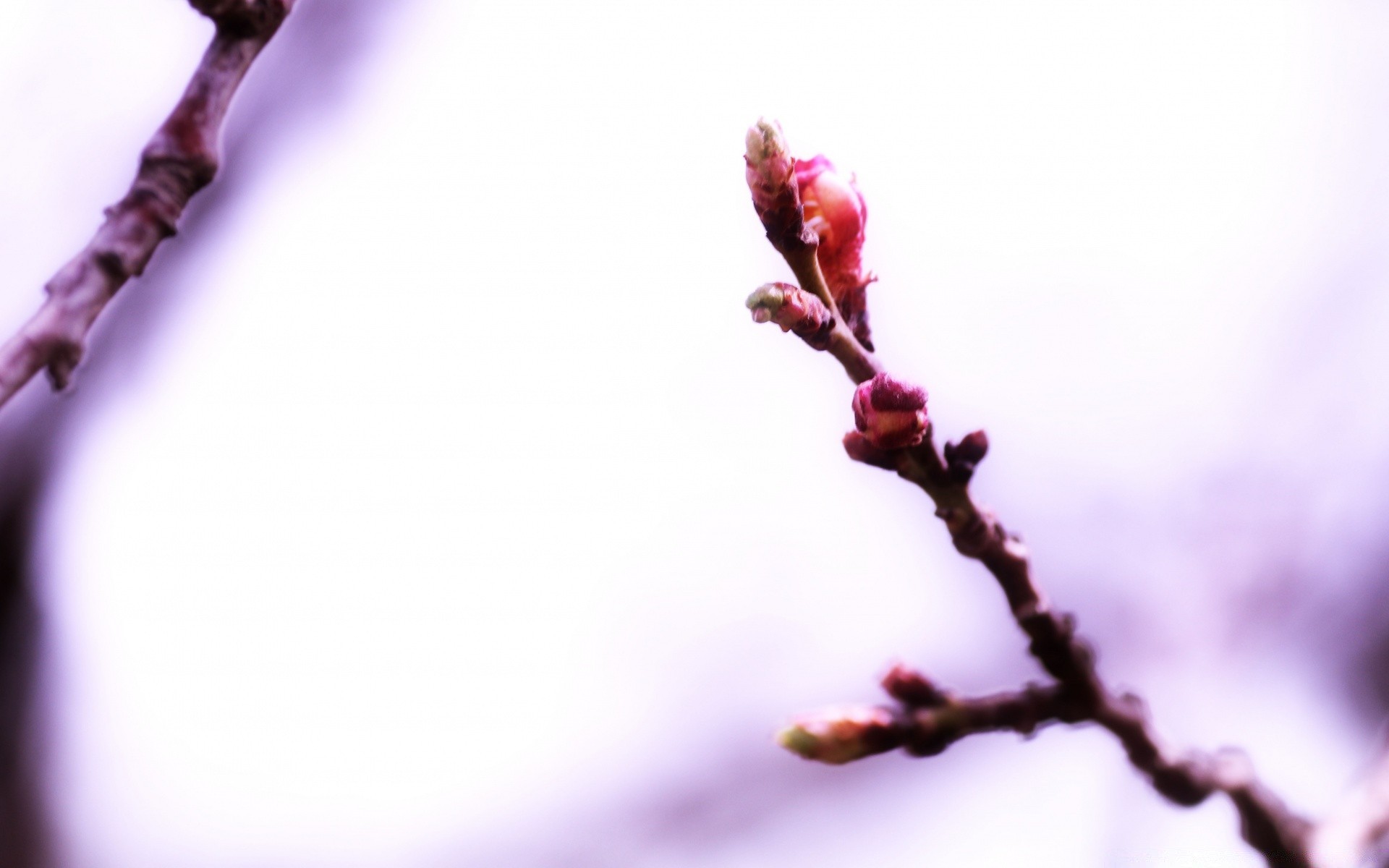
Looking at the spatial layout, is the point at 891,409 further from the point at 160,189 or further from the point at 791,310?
the point at 160,189

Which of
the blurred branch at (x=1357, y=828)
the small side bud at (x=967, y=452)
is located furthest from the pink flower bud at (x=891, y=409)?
the blurred branch at (x=1357, y=828)

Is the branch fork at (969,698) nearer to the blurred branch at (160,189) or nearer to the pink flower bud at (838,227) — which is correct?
the pink flower bud at (838,227)

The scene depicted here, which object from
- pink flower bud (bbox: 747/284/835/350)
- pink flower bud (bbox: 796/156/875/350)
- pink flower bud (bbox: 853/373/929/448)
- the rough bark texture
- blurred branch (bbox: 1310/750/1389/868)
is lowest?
blurred branch (bbox: 1310/750/1389/868)

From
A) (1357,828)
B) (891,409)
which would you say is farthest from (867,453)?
(1357,828)

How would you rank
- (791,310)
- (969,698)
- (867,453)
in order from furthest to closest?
(969,698), (867,453), (791,310)

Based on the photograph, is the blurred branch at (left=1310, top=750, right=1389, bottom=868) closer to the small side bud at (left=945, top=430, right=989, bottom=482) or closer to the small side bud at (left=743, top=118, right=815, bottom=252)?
the small side bud at (left=945, top=430, right=989, bottom=482)

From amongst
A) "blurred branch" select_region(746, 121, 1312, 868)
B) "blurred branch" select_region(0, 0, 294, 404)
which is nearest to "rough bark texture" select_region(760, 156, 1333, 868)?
"blurred branch" select_region(746, 121, 1312, 868)
